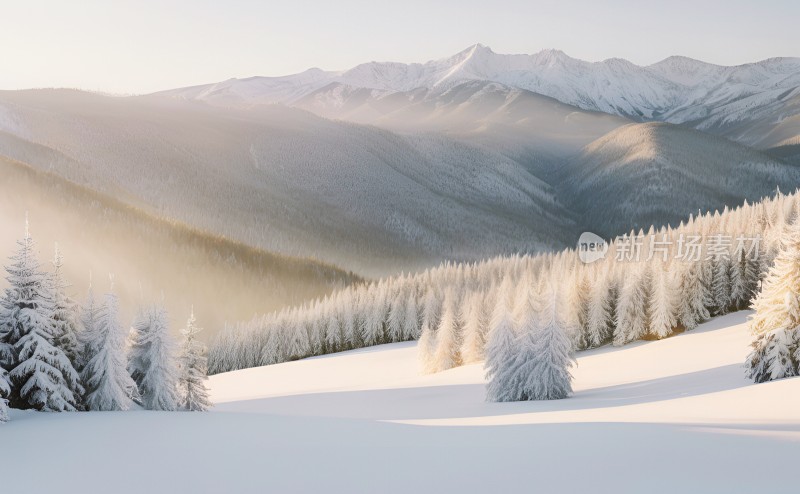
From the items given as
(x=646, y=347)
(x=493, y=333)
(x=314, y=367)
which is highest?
(x=493, y=333)

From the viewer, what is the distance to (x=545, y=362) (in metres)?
33.0

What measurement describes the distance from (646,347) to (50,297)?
42.6 m

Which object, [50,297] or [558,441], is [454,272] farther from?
[558,441]

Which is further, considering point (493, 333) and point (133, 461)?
point (493, 333)

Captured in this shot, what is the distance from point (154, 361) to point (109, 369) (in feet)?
10.6

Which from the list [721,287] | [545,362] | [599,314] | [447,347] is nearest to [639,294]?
[599,314]

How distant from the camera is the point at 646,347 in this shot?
5016 centimetres

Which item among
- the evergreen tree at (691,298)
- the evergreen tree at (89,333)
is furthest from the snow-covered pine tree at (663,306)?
the evergreen tree at (89,333)

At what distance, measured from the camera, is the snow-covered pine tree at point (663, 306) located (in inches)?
2170

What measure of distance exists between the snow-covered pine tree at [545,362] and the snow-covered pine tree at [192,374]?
15.8 metres

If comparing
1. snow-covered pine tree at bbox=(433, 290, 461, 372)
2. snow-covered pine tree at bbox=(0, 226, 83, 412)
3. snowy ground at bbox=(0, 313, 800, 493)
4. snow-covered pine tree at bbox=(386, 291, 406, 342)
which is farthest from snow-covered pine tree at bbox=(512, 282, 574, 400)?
snow-covered pine tree at bbox=(386, 291, 406, 342)

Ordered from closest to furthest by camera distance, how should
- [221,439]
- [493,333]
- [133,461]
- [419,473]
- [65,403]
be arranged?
[419,473], [133,461], [221,439], [65,403], [493,333]

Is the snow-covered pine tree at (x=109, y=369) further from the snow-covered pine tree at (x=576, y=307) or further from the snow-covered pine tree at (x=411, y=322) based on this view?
the snow-covered pine tree at (x=411, y=322)

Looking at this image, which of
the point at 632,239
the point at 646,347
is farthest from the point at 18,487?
the point at 632,239
